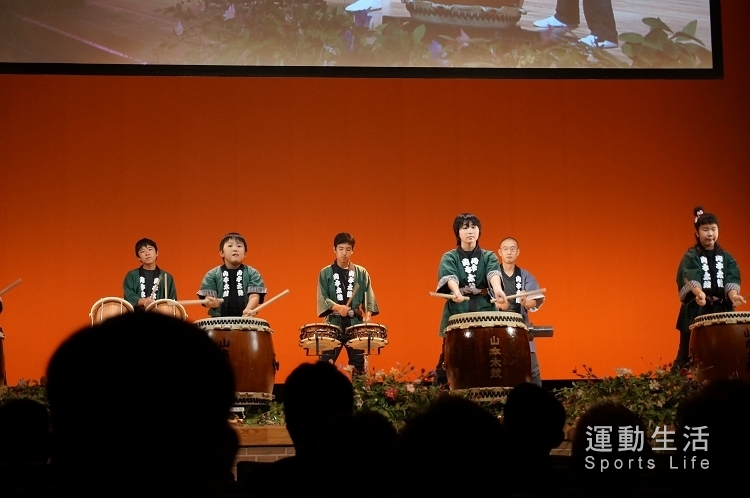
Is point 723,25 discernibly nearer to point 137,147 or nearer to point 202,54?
point 202,54

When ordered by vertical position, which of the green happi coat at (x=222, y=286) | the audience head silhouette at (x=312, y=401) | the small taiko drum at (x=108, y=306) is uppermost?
the green happi coat at (x=222, y=286)

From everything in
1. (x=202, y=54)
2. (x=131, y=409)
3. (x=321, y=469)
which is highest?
(x=202, y=54)

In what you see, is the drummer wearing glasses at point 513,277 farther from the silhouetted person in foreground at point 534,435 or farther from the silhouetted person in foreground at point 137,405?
the silhouetted person in foreground at point 137,405

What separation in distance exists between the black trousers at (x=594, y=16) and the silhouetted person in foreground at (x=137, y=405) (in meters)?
6.96

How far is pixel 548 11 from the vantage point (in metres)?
7.15

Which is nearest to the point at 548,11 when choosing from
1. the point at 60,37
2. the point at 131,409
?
the point at 60,37

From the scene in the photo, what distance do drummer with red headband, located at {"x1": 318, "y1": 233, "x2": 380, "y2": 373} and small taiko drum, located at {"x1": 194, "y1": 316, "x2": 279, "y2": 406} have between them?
1.49 m

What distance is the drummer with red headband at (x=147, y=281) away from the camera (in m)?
6.43

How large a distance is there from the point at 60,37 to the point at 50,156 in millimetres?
1033

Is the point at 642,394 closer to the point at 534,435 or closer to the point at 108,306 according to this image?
the point at 534,435

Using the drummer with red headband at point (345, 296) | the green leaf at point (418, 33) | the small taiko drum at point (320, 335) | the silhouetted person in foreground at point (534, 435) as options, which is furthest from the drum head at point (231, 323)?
the green leaf at point (418, 33)

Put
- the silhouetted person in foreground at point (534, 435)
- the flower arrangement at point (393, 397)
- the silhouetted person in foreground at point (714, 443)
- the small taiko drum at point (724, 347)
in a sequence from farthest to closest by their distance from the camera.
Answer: the small taiko drum at point (724, 347) → the flower arrangement at point (393, 397) → the silhouetted person in foreground at point (534, 435) → the silhouetted person in foreground at point (714, 443)

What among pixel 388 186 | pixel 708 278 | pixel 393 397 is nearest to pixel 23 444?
pixel 393 397

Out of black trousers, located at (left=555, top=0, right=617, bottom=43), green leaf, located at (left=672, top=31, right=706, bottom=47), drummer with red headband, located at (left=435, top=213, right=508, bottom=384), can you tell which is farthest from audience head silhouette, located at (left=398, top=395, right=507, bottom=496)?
green leaf, located at (left=672, top=31, right=706, bottom=47)
